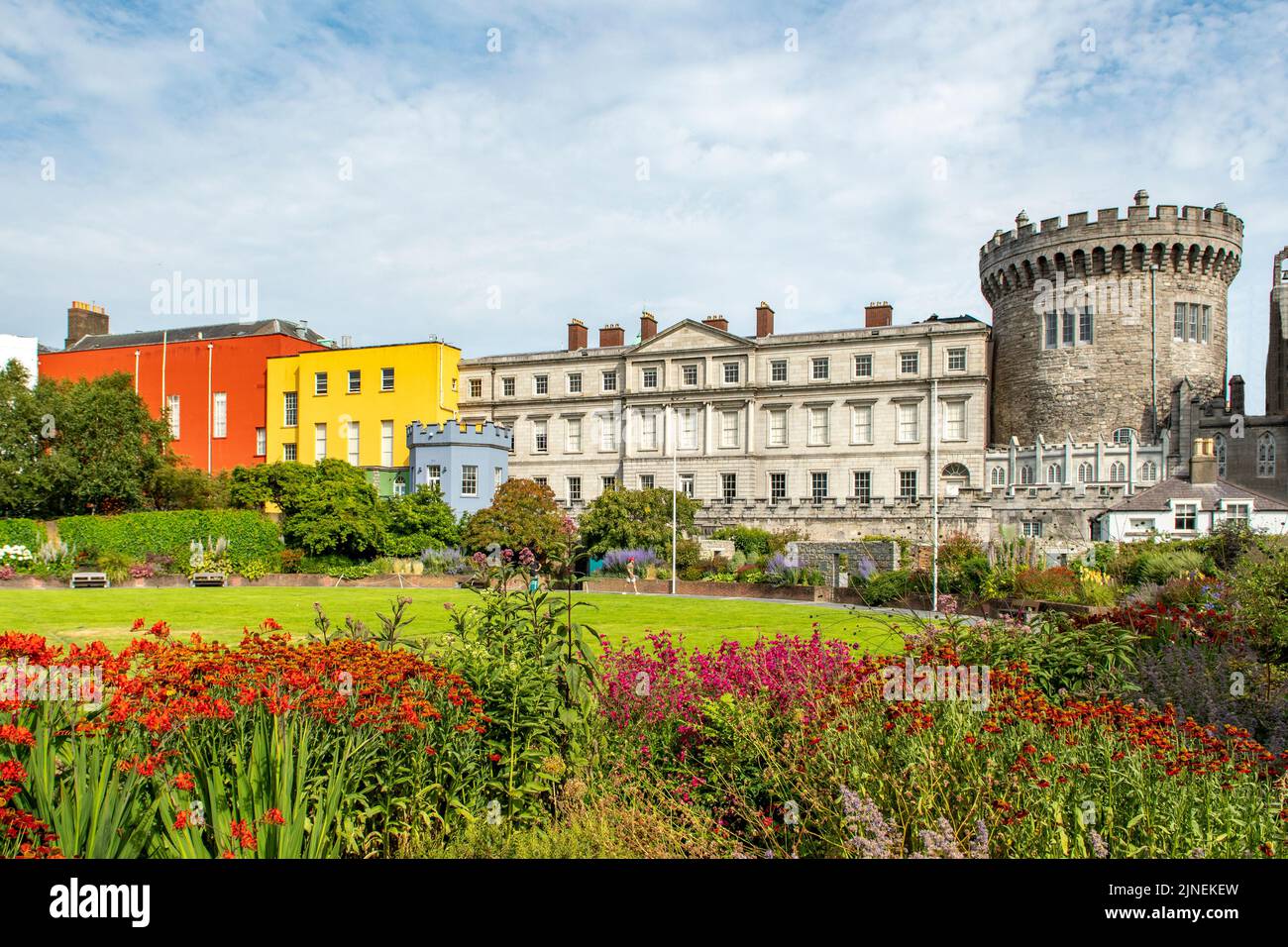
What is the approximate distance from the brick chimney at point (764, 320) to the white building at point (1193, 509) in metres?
20.4

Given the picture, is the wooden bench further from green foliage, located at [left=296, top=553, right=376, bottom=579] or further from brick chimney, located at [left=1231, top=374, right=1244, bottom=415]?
brick chimney, located at [left=1231, top=374, right=1244, bottom=415]

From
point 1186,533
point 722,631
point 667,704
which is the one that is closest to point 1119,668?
point 667,704

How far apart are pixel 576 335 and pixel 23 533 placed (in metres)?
27.7

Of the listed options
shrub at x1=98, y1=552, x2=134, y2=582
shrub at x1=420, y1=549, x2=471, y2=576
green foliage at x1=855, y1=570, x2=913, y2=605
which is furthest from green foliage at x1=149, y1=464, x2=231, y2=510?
green foliage at x1=855, y1=570, x2=913, y2=605

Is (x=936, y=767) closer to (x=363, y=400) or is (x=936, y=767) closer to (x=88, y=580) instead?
(x=88, y=580)

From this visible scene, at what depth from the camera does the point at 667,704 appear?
6867mm

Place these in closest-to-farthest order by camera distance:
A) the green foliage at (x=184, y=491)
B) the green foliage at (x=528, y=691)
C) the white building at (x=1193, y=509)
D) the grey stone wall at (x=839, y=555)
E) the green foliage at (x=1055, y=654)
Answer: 1. the green foliage at (x=528, y=691)
2. the green foliage at (x=1055, y=654)
3. the white building at (x=1193, y=509)
4. the grey stone wall at (x=839, y=555)
5. the green foliage at (x=184, y=491)

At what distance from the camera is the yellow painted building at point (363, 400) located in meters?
46.3

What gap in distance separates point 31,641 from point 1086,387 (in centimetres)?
4458

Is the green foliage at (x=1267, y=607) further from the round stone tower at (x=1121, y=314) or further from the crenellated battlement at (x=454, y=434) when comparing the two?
the round stone tower at (x=1121, y=314)

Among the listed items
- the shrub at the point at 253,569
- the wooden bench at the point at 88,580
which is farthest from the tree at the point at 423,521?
the wooden bench at the point at 88,580

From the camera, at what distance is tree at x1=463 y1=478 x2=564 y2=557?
1329 inches
